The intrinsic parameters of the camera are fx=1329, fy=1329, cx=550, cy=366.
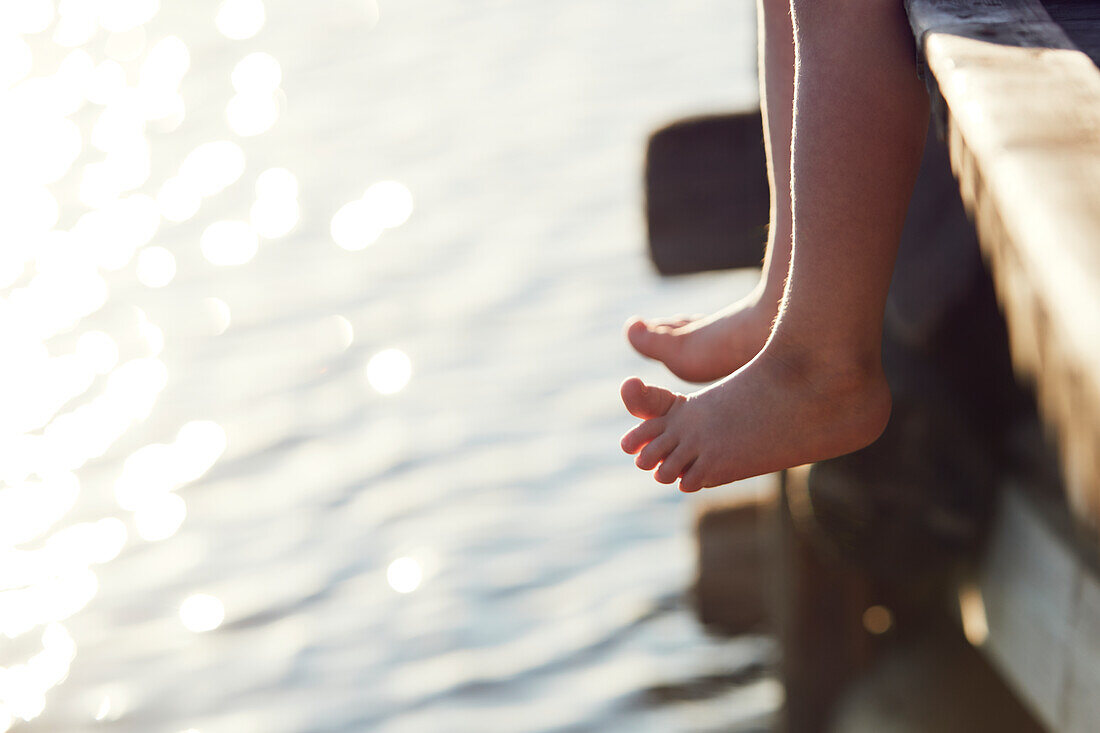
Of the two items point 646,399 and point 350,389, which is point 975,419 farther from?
point 350,389

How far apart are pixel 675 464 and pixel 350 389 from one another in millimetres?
2529

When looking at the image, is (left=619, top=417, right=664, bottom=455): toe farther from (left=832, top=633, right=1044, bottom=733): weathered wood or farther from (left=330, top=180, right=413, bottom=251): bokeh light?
(left=330, top=180, right=413, bottom=251): bokeh light

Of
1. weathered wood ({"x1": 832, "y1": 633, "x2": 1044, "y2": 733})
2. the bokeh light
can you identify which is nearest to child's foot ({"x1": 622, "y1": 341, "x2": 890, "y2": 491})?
weathered wood ({"x1": 832, "y1": 633, "x2": 1044, "y2": 733})

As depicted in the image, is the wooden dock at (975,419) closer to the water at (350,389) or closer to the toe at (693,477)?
the toe at (693,477)

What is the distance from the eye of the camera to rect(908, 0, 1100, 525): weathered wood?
2.50 ft

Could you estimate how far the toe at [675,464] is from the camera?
1558 millimetres

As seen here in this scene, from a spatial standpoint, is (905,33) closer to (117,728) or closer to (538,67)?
(117,728)

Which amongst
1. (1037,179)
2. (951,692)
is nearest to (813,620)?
(951,692)

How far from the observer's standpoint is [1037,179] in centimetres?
90

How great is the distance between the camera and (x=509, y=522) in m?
3.46

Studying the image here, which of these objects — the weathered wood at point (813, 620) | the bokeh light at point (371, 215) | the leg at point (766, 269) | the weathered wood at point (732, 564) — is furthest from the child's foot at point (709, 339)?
the bokeh light at point (371, 215)

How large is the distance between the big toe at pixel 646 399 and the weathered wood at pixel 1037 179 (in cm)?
54

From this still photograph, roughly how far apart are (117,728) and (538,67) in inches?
147

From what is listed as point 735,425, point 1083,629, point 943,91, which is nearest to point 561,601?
point 735,425
